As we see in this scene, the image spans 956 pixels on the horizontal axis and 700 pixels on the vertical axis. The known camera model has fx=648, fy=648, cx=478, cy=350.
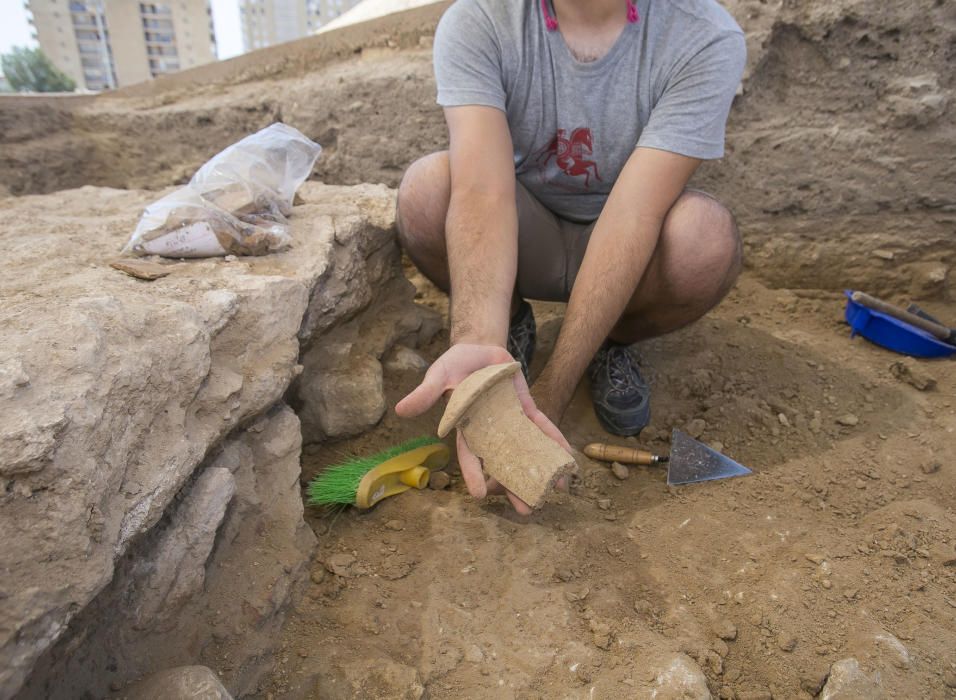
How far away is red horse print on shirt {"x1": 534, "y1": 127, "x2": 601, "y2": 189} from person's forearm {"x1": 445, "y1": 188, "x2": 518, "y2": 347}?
1.10 feet

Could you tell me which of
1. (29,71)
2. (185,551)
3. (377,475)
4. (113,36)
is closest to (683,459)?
(377,475)

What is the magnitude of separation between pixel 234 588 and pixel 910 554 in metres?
1.48

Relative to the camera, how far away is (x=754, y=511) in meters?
1.66

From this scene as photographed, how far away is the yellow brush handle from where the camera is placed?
62.7 inches

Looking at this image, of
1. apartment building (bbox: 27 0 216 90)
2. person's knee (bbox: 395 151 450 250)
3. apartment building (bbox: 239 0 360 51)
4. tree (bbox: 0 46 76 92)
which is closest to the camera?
person's knee (bbox: 395 151 450 250)

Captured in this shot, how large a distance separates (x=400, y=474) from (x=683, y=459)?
80cm

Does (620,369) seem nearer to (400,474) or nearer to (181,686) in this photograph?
(400,474)

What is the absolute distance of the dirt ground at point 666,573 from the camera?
1.22 m

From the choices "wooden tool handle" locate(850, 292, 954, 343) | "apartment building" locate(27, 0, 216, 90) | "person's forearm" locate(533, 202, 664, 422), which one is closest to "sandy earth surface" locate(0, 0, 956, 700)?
"wooden tool handle" locate(850, 292, 954, 343)

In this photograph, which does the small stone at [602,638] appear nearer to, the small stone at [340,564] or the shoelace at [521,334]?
the small stone at [340,564]

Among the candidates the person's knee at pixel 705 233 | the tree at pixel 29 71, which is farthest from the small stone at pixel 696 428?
the tree at pixel 29 71

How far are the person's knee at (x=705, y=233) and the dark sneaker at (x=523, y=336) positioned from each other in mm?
600

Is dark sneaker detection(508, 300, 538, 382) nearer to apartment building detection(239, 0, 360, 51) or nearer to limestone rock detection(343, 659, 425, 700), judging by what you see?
limestone rock detection(343, 659, 425, 700)

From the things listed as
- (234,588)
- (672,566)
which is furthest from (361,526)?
(672,566)
